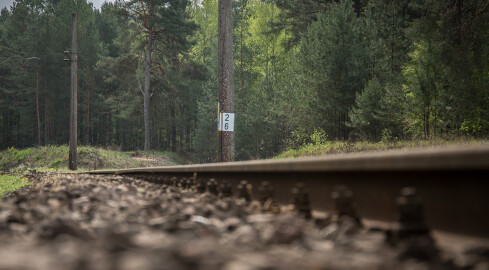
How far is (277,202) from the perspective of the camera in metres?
3.60

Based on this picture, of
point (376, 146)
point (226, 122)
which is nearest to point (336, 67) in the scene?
point (376, 146)

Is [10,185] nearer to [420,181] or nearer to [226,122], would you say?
[226,122]

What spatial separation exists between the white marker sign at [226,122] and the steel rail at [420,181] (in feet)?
32.2

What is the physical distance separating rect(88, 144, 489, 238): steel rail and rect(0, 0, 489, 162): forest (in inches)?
506

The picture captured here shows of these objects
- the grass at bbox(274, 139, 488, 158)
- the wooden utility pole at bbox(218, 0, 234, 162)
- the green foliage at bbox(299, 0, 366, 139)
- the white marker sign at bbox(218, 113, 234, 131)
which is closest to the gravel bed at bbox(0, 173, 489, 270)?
the white marker sign at bbox(218, 113, 234, 131)

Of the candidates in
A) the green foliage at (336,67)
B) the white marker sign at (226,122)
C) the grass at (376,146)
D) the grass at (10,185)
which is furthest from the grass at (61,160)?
the green foliage at (336,67)

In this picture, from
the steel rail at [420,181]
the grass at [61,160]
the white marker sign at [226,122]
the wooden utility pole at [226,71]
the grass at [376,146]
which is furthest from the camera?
the grass at [61,160]

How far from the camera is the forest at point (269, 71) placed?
1575cm

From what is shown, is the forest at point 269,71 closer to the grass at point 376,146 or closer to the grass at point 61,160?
the grass at point 376,146

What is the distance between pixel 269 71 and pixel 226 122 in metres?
30.7

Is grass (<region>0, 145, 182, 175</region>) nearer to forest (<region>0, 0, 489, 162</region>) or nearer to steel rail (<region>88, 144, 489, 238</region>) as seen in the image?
forest (<region>0, 0, 489, 162</region>)

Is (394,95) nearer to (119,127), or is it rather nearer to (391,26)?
(391,26)

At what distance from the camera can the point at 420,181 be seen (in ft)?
7.15

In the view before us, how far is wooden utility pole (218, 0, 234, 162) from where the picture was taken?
1424 centimetres
